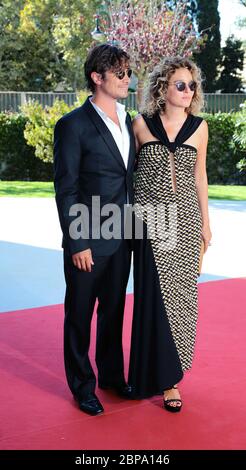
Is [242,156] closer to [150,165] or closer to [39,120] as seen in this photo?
[39,120]

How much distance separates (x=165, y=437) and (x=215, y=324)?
6.33 ft

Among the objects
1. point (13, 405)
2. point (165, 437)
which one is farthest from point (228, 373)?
point (13, 405)

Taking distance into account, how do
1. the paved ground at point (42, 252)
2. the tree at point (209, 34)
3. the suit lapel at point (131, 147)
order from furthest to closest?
the tree at point (209, 34) < the paved ground at point (42, 252) < the suit lapel at point (131, 147)

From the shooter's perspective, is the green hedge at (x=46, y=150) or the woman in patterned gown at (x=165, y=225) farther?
the green hedge at (x=46, y=150)

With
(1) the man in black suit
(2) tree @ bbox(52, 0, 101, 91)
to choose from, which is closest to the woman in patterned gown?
(1) the man in black suit

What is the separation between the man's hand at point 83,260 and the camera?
339cm

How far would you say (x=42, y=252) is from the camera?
8.09 metres

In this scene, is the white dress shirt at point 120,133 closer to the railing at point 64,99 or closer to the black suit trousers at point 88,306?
the black suit trousers at point 88,306

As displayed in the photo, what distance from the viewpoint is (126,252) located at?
11.8 feet

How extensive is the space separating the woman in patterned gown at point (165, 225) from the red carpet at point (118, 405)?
179mm

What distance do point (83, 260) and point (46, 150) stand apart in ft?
41.3

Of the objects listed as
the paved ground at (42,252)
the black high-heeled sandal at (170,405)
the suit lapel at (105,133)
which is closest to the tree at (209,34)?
the paved ground at (42,252)

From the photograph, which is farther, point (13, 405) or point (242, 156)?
point (242, 156)

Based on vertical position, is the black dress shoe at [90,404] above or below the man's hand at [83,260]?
below
